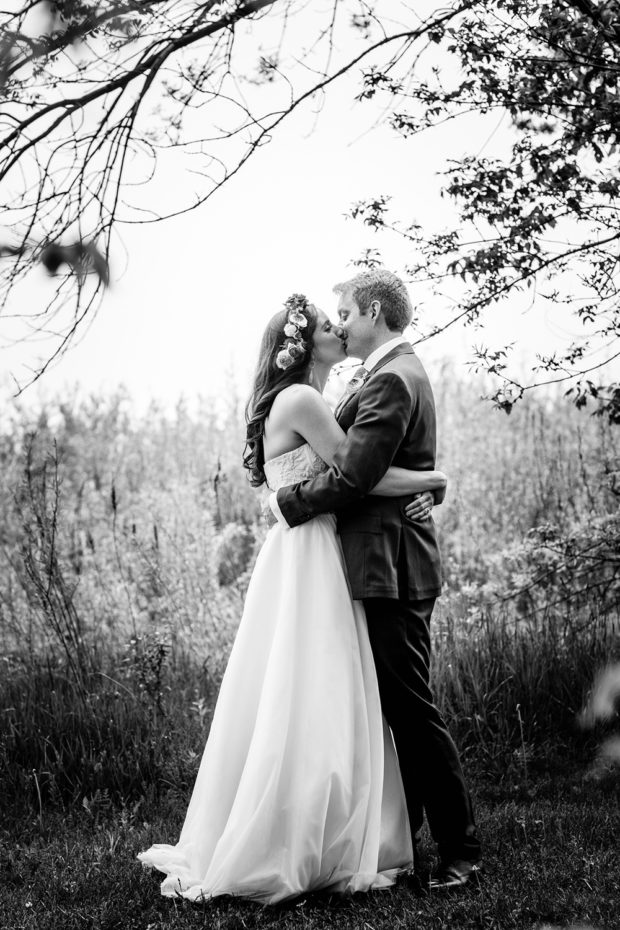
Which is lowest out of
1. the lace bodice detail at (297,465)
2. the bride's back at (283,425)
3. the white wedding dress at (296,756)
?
the white wedding dress at (296,756)

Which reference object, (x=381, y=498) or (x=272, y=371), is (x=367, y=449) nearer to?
(x=381, y=498)

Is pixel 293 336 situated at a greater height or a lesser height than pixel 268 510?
greater

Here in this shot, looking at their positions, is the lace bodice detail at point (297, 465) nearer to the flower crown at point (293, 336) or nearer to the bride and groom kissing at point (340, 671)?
the bride and groom kissing at point (340, 671)

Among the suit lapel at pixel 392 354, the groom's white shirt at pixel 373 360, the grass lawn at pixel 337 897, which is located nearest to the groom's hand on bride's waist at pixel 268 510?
the groom's white shirt at pixel 373 360

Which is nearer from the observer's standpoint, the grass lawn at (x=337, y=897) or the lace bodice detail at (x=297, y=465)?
the grass lawn at (x=337, y=897)

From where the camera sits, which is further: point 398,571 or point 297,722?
point 398,571

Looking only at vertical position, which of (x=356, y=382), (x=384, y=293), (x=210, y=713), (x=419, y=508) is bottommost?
(x=210, y=713)

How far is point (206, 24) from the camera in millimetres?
3549

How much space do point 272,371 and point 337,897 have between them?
6.82ft

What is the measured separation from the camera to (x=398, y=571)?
3.36 metres

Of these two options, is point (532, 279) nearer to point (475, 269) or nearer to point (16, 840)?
point (475, 269)

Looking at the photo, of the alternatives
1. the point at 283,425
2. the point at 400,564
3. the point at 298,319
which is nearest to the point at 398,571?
the point at 400,564

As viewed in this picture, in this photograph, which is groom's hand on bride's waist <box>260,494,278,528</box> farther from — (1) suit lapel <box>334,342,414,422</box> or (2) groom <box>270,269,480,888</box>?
(1) suit lapel <box>334,342,414,422</box>

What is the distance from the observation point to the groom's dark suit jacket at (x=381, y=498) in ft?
10.7
